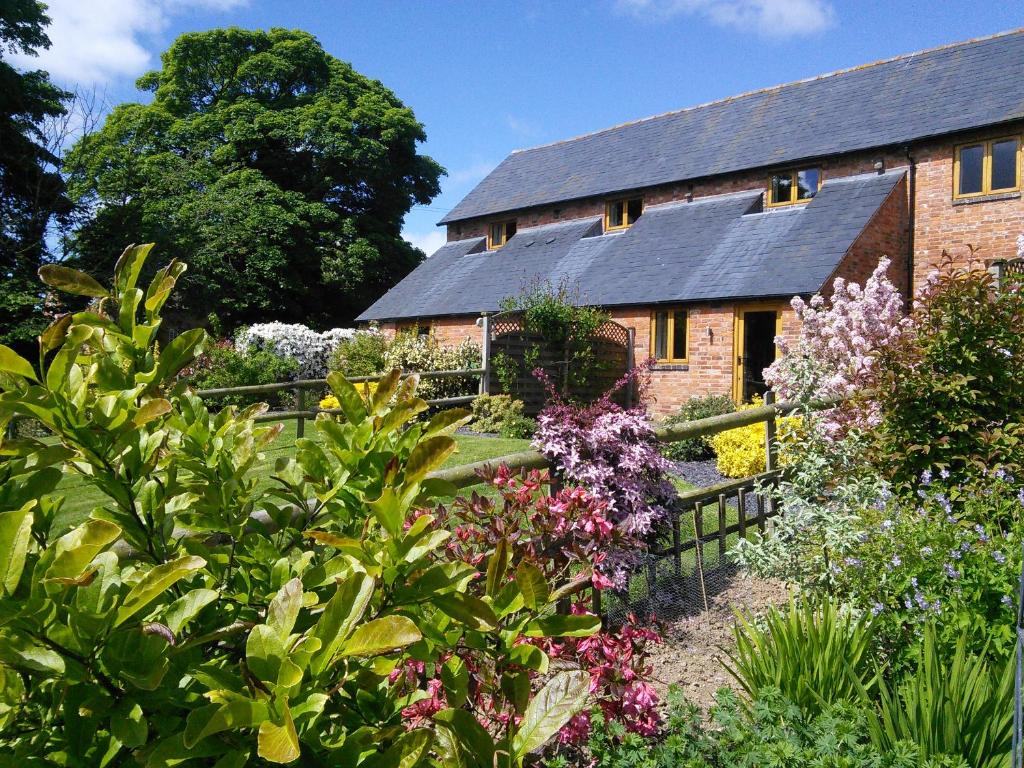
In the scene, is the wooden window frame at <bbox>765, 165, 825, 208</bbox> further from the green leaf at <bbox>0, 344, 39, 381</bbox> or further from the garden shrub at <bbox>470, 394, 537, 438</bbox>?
the green leaf at <bbox>0, 344, 39, 381</bbox>

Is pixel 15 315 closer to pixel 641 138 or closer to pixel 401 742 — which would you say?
pixel 641 138

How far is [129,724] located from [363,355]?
1874 cm

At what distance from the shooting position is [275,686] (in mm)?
973

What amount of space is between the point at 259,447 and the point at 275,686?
0.91 m

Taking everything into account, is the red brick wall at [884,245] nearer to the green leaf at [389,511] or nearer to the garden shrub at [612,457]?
the garden shrub at [612,457]

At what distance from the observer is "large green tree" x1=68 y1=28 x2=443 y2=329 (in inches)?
1216

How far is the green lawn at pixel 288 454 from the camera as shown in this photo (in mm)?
8012

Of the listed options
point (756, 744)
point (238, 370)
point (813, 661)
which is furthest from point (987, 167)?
point (238, 370)

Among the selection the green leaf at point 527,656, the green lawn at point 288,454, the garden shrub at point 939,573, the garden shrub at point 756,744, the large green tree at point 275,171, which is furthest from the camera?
the large green tree at point 275,171

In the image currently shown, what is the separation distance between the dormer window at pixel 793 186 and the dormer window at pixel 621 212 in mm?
4168

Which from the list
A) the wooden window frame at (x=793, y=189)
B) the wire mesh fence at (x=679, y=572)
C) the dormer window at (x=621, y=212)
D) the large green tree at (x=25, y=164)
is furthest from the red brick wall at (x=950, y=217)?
the large green tree at (x=25, y=164)

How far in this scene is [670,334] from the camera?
17469 mm

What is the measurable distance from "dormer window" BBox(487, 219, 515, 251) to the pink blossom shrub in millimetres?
15005

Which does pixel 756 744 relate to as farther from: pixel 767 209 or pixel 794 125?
pixel 794 125
